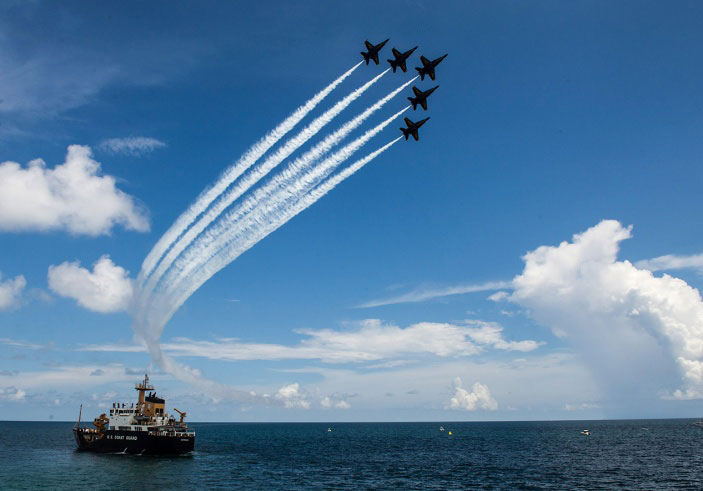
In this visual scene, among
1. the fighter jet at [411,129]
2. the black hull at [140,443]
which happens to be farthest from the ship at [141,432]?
the fighter jet at [411,129]

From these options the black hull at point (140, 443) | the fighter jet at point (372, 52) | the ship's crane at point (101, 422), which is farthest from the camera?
the ship's crane at point (101, 422)

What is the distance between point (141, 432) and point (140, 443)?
209 cm

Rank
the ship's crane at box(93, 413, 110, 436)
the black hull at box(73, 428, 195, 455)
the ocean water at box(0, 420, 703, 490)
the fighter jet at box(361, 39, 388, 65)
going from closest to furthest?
the ocean water at box(0, 420, 703, 490) < the fighter jet at box(361, 39, 388, 65) < the black hull at box(73, 428, 195, 455) < the ship's crane at box(93, 413, 110, 436)

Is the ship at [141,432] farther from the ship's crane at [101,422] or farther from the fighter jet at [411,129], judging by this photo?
the fighter jet at [411,129]

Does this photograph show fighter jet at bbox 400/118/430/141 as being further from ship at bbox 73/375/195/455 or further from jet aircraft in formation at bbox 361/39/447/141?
ship at bbox 73/375/195/455

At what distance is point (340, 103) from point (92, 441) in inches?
3432

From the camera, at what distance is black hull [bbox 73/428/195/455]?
9219cm

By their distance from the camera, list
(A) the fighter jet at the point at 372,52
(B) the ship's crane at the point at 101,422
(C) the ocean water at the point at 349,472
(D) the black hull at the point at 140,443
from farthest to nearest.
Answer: (B) the ship's crane at the point at 101,422 < (D) the black hull at the point at 140,443 < (A) the fighter jet at the point at 372,52 < (C) the ocean water at the point at 349,472

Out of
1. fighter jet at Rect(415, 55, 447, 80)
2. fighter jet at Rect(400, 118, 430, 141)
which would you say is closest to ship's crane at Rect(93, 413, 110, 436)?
fighter jet at Rect(400, 118, 430, 141)

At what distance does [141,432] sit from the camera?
305ft

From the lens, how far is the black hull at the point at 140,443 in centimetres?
9219

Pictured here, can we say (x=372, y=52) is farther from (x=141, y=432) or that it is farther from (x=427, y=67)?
(x=141, y=432)

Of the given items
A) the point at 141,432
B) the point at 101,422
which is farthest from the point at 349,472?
the point at 101,422

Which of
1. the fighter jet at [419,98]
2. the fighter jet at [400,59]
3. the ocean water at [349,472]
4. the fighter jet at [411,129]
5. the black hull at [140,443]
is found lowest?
the ocean water at [349,472]
